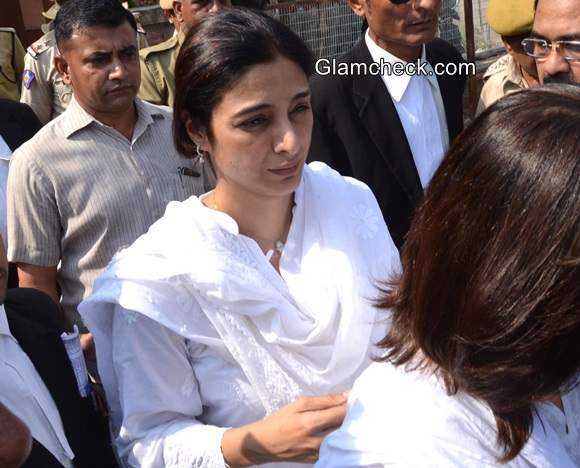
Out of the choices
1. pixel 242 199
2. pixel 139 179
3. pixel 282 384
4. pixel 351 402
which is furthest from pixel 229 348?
pixel 139 179

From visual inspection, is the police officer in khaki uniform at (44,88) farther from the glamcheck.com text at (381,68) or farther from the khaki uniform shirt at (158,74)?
the glamcheck.com text at (381,68)

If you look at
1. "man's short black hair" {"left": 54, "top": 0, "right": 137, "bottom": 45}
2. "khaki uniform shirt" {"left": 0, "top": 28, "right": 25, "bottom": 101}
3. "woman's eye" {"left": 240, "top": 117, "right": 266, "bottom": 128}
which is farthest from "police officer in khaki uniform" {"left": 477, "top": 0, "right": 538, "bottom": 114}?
"khaki uniform shirt" {"left": 0, "top": 28, "right": 25, "bottom": 101}

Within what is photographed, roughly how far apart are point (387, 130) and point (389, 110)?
0.08 m

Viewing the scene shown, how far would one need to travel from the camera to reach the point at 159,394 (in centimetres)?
174

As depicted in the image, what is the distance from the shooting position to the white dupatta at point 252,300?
69.6 inches

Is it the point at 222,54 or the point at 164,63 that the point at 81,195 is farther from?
the point at 164,63

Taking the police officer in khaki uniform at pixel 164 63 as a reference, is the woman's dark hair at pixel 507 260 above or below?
above

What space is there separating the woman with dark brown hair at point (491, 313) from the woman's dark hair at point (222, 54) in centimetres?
83

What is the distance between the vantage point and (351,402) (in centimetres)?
130

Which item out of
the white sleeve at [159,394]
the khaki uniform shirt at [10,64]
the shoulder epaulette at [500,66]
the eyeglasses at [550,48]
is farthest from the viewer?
the khaki uniform shirt at [10,64]

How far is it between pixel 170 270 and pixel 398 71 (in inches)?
63.9

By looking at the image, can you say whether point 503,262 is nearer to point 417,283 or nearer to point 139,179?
point 417,283

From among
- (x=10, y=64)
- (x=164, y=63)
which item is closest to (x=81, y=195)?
(x=164, y=63)

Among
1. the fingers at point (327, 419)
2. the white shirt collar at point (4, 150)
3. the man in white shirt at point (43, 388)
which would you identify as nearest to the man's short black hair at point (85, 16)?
the white shirt collar at point (4, 150)
